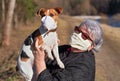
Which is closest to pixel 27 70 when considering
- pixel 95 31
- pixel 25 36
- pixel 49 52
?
pixel 49 52

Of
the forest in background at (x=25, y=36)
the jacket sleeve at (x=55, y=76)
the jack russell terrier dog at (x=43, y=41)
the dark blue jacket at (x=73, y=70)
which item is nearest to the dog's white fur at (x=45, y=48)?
the jack russell terrier dog at (x=43, y=41)

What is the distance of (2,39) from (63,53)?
1431 cm

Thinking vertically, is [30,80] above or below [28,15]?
above

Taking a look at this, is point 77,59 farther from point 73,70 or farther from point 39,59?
point 39,59

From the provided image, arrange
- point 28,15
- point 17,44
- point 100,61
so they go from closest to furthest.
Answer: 1. point 100,61
2. point 17,44
3. point 28,15

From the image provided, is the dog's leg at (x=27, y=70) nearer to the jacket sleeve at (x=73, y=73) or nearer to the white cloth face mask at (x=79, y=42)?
the jacket sleeve at (x=73, y=73)

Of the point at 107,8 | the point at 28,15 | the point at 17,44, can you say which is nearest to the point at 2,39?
the point at 17,44

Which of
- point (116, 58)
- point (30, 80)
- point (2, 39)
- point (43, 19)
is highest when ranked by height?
point (43, 19)

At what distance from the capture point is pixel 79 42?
4.71 m

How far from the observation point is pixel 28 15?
23594 millimetres

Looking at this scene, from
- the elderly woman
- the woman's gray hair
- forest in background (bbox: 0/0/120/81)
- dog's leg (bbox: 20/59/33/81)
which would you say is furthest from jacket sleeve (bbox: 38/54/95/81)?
forest in background (bbox: 0/0/120/81)

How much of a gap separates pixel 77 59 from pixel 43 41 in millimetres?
532

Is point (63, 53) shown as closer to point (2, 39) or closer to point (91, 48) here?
point (91, 48)

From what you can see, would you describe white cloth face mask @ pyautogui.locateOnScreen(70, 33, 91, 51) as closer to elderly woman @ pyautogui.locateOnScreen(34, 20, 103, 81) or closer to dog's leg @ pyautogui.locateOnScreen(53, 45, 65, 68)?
elderly woman @ pyautogui.locateOnScreen(34, 20, 103, 81)
